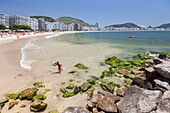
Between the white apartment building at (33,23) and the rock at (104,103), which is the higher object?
the white apartment building at (33,23)

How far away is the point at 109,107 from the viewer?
6.40 m

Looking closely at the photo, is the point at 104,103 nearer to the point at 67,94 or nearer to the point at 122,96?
the point at 122,96

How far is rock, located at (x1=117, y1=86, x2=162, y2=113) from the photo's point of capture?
5.46 metres

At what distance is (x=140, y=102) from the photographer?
572cm

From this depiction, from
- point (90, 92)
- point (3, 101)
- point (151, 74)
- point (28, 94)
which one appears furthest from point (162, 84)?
point (3, 101)

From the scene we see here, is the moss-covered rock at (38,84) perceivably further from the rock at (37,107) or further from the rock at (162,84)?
the rock at (162,84)

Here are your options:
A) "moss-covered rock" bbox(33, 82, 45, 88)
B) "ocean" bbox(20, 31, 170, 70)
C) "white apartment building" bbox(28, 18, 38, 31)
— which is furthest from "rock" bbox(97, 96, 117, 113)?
"white apartment building" bbox(28, 18, 38, 31)

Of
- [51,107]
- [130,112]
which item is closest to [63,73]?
[51,107]

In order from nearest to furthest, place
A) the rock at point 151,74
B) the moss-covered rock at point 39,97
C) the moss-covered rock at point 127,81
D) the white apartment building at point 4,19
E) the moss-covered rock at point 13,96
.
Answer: the rock at point 151,74 < the moss-covered rock at point 39,97 < the moss-covered rock at point 13,96 < the moss-covered rock at point 127,81 < the white apartment building at point 4,19

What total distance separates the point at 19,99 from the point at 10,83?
9.72 feet

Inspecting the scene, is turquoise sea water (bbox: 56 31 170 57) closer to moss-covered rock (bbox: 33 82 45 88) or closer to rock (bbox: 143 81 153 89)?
rock (bbox: 143 81 153 89)

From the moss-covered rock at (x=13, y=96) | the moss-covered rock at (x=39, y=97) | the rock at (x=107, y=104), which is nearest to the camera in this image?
the rock at (x=107, y=104)

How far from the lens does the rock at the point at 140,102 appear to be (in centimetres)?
546

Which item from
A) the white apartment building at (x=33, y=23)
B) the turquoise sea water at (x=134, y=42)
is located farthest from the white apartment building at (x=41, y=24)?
the turquoise sea water at (x=134, y=42)
